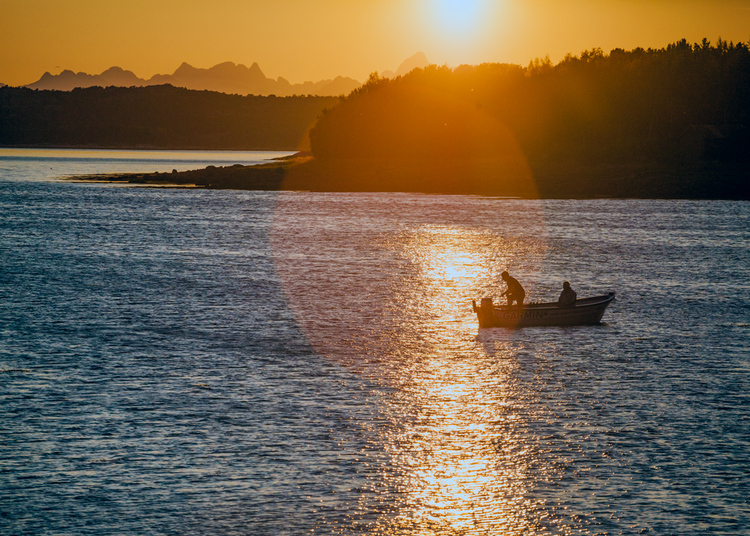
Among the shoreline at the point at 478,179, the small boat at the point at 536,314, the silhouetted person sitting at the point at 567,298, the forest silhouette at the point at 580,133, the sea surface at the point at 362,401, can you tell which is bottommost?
the sea surface at the point at 362,401

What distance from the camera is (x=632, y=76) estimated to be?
543 ft

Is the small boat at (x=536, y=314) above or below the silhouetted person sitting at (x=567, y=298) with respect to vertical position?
below

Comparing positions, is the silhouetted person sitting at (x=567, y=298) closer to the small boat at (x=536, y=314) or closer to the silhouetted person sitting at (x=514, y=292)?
the small boat at (x=536, y=314)

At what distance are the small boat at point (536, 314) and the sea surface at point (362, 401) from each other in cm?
68

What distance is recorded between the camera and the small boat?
38.2m

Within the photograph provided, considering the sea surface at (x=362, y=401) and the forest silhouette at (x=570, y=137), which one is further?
the forest silhouette at (x=570, y=137)

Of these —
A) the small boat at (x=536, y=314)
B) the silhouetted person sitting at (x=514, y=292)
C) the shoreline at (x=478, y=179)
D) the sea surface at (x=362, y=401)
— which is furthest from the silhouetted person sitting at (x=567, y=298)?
the shoreline at (x=478, y=179)

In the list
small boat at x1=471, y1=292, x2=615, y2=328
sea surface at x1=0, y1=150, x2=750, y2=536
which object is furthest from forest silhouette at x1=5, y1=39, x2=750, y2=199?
small boat at x1=471, y1=292, x2=615, y2=328

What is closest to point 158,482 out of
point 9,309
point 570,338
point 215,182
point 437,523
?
point 437,523

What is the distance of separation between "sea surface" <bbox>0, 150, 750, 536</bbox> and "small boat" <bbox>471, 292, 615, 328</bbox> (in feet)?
2.23

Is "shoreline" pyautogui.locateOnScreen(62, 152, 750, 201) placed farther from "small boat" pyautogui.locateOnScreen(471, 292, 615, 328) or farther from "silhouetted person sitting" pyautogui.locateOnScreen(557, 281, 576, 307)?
"silhouetted person sitting" pyautogui.locateOnScreen(557, 281, 576, 307)

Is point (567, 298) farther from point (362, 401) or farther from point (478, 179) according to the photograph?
point (478, 179)

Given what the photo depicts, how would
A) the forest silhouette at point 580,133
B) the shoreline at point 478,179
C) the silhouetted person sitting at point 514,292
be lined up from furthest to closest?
the forest silhouette at point 580,133
the shoreline at point 478,179
the silhouetted person sitting at point 514,292

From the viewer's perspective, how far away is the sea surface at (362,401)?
1842cm
